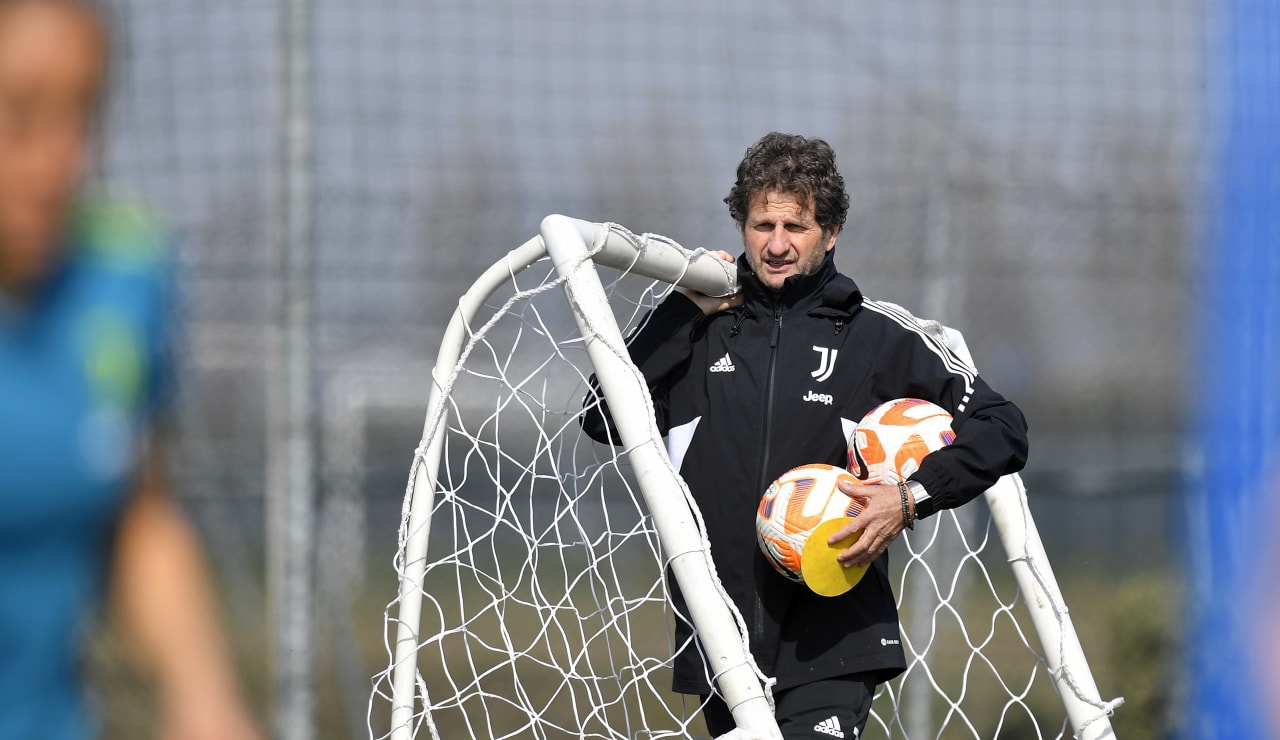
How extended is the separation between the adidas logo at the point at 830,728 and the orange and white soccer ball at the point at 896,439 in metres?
0.57

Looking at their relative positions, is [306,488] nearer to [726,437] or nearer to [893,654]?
[726,437]

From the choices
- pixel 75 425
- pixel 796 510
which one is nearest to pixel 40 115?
pixel 75 425

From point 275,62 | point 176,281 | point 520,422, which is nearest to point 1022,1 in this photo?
point 275,62

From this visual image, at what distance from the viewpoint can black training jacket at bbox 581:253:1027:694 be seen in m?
3.41

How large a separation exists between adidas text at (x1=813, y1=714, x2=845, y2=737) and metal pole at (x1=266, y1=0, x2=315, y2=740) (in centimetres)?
235

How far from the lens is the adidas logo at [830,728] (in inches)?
131

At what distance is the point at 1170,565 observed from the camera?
30.0ft

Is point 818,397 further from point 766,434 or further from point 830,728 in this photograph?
point 830,728

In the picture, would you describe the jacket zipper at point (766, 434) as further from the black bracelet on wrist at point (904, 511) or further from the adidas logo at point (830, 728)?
the black bracelet on wrist at point (904, 511)

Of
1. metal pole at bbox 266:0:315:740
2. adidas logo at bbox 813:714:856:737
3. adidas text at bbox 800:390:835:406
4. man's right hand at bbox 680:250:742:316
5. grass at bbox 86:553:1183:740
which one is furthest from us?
grass at bbox 86:553:1183:740

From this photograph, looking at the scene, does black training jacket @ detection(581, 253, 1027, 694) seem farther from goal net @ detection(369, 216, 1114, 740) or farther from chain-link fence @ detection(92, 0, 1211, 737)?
chain-link fence @ detection(92, 0, 1211, 737)

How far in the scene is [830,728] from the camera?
11.0 feet

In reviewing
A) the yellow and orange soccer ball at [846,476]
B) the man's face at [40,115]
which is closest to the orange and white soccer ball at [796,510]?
the yellow and orange soccer ball at [846,476]

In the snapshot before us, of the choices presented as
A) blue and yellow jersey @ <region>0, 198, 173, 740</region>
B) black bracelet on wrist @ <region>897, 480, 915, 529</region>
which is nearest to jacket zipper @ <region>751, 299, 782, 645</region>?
black bracelet on wrist @ <region>897, 480, 915, 529</region>
